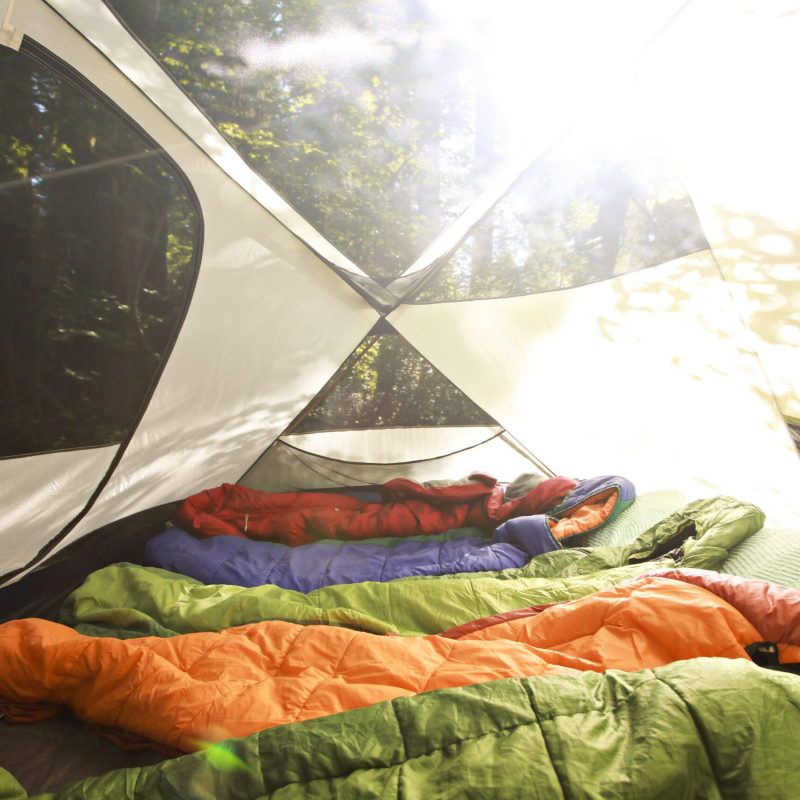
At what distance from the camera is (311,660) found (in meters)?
1.10

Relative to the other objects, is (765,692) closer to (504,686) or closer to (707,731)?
(707,731)

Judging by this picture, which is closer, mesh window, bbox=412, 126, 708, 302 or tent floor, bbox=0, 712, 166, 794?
tent floor, bbox=0, 712, 166, 794

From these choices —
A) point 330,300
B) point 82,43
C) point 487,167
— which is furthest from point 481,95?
point 82,43

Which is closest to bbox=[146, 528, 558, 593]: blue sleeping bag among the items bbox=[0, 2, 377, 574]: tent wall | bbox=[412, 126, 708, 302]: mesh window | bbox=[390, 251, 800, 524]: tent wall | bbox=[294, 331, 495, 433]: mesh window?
bbox=[0, 2, 377, 574]: tent wall

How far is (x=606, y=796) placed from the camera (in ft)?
2.13

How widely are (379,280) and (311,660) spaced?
1693mm

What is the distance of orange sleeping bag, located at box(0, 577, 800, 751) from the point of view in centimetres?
94

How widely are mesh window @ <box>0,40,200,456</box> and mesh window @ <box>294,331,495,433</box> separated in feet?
2.77

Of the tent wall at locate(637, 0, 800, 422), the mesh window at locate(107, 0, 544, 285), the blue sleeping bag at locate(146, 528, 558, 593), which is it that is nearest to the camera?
the tent wall at locate(637, 0, 800, 422)

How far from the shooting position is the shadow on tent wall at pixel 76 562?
160cm

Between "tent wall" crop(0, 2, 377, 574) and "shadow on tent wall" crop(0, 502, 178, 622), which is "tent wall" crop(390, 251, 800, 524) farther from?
"shadow on tent wall" crop(0, 502, 178, 622)

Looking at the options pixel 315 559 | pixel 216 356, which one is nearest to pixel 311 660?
pixel 315 559

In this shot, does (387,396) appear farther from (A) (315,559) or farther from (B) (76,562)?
(B) (76,562)

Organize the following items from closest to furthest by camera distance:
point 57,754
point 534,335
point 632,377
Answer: point 57,754, point 632,377, point 534,335
